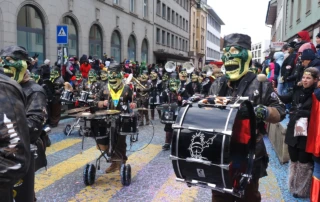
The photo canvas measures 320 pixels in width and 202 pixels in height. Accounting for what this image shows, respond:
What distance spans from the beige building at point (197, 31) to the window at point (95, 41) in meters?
29.4

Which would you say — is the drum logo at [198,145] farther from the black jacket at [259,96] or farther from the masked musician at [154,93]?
the masked musician at [154,93]

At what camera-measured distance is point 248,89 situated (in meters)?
3.01

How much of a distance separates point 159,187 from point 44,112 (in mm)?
2606

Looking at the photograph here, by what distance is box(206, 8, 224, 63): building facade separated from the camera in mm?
69438


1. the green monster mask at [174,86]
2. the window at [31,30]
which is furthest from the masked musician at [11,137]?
the window at [31,30]

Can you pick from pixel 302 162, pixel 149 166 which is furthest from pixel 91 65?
pixel 302 162

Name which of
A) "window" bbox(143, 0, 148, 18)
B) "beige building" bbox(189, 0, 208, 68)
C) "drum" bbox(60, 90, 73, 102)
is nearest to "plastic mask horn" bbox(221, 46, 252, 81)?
"drum" bbox(60, 90, 73, 102)

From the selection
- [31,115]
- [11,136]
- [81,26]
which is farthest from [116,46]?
[11,136]

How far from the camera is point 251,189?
9.92 ft

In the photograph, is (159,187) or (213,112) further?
(159,187)

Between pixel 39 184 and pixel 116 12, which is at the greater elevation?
pixel 116 12

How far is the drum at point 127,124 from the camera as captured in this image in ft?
17.5

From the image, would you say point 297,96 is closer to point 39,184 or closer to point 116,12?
point 39,184

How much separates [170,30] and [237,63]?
36.9 metres
